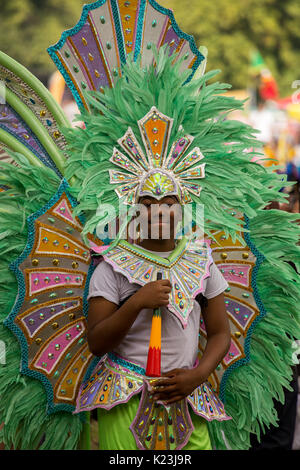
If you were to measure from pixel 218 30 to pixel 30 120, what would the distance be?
25.3 metres

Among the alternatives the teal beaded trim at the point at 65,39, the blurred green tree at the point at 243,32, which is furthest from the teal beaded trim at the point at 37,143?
the blurred green tree at the point at 243,32

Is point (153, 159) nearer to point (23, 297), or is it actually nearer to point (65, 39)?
point (65, 39)

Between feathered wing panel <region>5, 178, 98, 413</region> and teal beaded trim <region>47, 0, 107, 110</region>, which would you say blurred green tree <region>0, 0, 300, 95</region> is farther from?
feathered wing panel <region>5, 178, 98, 413</region>

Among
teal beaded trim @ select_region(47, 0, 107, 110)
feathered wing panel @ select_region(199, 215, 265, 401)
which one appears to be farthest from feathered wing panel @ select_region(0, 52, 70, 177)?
feathered wing panel @ select_region(199, 215, 265, 401)

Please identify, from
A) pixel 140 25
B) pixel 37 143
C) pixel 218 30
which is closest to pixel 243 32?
pixel 218 30

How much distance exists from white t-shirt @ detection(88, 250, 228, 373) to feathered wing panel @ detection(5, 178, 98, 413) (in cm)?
26

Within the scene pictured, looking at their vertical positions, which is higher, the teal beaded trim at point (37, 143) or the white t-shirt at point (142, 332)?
the teal beaded trim at point (37, 143)

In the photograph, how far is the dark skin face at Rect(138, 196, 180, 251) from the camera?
2836 millimetres

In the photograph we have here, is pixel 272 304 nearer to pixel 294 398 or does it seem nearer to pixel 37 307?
pixel 294 398

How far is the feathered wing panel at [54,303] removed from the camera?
299cm

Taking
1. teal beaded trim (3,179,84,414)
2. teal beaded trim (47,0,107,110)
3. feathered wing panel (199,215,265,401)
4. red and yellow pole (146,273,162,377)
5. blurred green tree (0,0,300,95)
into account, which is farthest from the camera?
blurred green tree (0,0,300,95)

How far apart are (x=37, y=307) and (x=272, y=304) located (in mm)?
1147

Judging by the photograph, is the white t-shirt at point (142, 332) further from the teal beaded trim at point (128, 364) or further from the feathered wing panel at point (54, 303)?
the feathered wing panel at point (54, 303)

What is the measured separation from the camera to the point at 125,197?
117 inches
